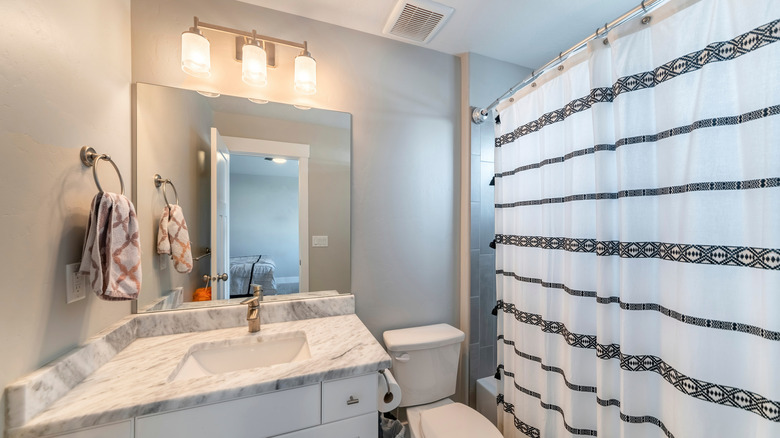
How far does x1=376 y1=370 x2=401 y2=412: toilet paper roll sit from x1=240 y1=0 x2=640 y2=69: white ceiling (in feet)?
5.64

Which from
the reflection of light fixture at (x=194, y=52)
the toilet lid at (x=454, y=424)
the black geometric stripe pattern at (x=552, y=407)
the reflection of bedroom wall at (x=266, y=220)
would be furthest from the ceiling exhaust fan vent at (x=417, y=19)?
the toilet lid at (x=454, y=424)

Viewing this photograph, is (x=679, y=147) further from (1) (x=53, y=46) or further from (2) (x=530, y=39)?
(1) (x=53, y=46)

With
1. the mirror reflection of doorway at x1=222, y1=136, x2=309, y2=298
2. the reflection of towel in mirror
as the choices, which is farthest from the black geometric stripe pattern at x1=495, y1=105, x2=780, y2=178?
the reflection of towel in mirror

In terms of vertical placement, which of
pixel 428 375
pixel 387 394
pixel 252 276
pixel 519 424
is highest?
pixel 252 276

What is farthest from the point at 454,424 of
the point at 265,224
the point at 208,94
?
the point at 208,94

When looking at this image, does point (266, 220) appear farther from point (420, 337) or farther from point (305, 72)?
point (420, 337)

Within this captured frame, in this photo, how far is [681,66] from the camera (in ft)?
2.45

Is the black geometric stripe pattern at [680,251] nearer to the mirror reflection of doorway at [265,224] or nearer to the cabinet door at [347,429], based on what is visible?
the cabinet door at [347,429]

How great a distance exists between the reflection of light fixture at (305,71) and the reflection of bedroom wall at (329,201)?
0.19 m

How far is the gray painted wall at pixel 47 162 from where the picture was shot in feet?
2.12

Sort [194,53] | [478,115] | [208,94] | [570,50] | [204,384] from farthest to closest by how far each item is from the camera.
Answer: [478,115], [208,94], [194,53], [570,50], [204,384]

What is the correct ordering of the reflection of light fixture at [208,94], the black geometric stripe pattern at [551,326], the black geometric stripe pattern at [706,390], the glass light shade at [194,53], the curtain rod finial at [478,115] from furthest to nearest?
the curtain rod finial at [478,115]
the reflection of light fixture at [208,94]
the glass light shade at [194,53]
the black geometric stripe pattern at [551,326]
the black geometric stripe pattern at [706,390]

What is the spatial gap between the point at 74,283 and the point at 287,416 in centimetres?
78

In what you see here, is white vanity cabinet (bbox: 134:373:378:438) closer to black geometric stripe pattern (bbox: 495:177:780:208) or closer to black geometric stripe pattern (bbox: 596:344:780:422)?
black geometric stripe pattern (bbox: 596:344:780:422)
